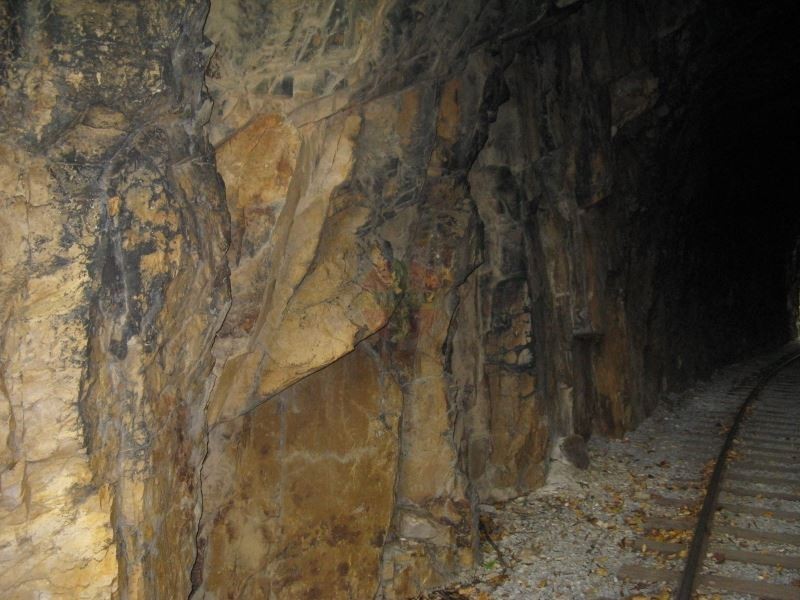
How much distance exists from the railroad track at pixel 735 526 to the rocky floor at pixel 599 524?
4cm

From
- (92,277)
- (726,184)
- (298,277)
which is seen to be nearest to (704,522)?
(298,277)

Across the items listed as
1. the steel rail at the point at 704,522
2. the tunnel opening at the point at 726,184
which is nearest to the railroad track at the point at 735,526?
the steel rail at the point at 704,522

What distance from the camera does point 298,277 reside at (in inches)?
225

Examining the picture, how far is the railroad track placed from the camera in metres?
7.12

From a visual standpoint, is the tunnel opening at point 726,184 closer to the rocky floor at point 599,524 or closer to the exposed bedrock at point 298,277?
the exposed bedrock at point 298,277

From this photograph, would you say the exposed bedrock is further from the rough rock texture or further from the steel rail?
the steel rail

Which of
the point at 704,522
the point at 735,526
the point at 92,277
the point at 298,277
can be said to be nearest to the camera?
the point at 92,277

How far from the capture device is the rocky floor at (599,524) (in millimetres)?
7184

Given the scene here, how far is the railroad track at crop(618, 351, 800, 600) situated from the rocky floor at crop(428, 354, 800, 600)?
4 centimetres

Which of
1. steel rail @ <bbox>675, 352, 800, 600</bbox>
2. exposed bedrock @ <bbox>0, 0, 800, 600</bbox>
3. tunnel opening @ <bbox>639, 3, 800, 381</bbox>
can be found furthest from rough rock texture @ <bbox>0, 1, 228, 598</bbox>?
tunnel opening @ <bbox>639, 3, 800, 381</bbox>

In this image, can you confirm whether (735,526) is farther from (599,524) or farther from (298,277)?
(298,277)

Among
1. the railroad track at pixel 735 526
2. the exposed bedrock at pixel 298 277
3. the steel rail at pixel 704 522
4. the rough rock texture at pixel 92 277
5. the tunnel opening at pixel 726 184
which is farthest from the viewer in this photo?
the tunnel opening at pixel 726 184

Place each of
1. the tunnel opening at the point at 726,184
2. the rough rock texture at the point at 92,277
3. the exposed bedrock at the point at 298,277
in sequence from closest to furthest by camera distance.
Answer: the rough rock texture at the point at 92,277 → the exposed bedrock at the point at 298,277 → the tunnel opening at the point at 726,184

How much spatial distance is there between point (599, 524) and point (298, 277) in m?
5.12
